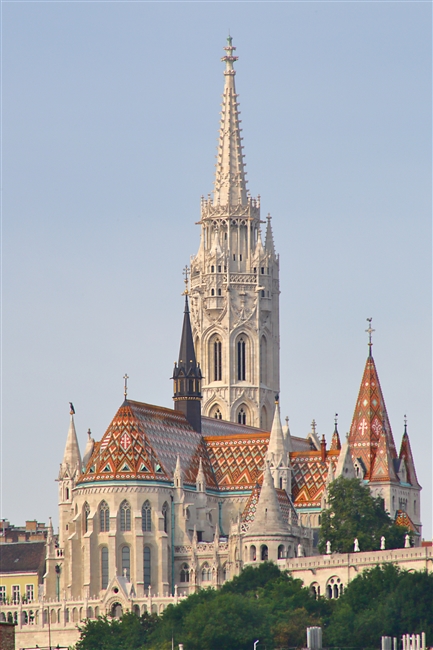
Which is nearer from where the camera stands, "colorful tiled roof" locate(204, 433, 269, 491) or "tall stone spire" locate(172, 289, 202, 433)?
"colorful tiled roof" locate(204, 433, 269, 491)

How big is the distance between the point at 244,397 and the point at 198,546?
27234 millimetres

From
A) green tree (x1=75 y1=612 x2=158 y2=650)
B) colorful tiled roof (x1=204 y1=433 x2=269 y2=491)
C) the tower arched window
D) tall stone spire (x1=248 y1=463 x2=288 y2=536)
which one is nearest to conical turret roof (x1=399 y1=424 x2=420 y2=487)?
colorful tiled roof (x1=204 y1=433 x2=269 y2=491)

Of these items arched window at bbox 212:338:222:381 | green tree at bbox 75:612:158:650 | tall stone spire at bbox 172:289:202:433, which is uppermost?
arched window at bbox 212:338:222:381

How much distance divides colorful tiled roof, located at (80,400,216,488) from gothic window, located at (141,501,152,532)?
1.59m

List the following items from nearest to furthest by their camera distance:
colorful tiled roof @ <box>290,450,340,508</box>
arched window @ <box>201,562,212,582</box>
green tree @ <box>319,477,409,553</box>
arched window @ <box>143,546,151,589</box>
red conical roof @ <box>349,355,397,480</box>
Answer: green tree @ <box>319,477,409,553</box>, arched window @ <box>143,546,151,589</box>, arched window @ <box>201,562,212,582</box>, colorful tiled roof @ <box>290,450,340,508</box>, red conical roof @ <box>349,355,397,480</box>

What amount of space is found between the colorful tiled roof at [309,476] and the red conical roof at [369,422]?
189cm

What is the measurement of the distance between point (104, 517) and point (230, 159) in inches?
1557

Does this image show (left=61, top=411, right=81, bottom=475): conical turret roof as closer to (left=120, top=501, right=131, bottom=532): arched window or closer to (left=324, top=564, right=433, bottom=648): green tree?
(left=120, top=501, right=131, bottom=532): arched window

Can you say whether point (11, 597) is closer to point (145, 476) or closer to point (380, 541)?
point (145, 476)

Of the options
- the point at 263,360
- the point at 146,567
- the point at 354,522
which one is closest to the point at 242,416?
the point at 263,360

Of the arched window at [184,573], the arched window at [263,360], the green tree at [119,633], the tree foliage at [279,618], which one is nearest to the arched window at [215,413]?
the arched window at [263,360]

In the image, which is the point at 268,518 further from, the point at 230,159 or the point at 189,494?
the point at 230,159

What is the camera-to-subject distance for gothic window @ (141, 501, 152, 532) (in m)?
134

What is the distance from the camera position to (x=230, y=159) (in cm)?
16538
